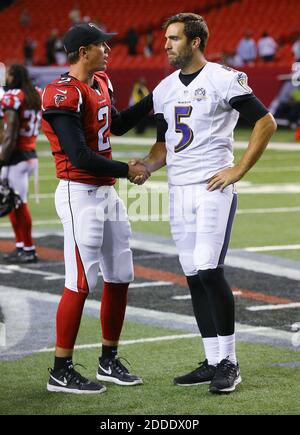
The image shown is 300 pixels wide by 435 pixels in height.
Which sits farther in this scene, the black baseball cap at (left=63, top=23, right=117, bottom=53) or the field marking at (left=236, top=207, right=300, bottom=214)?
the field marking at (left=236, top=207, right=300, bottom=214)

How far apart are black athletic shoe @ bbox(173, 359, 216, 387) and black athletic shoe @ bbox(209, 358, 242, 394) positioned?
0.53 ft

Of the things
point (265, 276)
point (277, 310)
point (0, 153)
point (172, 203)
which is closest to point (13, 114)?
point (0, 153)

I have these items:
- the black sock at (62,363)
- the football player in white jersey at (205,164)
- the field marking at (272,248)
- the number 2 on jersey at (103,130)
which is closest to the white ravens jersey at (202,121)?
the football player in white jersey at (205,164)

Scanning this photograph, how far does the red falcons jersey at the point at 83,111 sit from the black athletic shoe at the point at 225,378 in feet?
3.91

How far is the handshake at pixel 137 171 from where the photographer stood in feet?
18.8

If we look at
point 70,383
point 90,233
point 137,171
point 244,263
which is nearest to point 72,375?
point 70,383

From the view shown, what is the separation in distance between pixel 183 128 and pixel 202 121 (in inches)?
4.7

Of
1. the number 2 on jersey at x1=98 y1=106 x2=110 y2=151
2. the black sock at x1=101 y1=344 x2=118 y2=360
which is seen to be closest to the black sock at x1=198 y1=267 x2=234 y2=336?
the black sock at x1=101 y1=344 x2=118 y2=360

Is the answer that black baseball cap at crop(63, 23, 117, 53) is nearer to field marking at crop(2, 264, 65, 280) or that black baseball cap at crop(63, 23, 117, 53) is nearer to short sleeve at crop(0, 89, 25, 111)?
field marking at crop(2, 264, 65, 280)

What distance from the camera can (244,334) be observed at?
22.7ft

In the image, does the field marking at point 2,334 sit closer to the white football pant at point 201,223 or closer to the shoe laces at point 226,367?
the white football pant at point 201,223

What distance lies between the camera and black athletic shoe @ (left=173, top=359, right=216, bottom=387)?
225 inches
